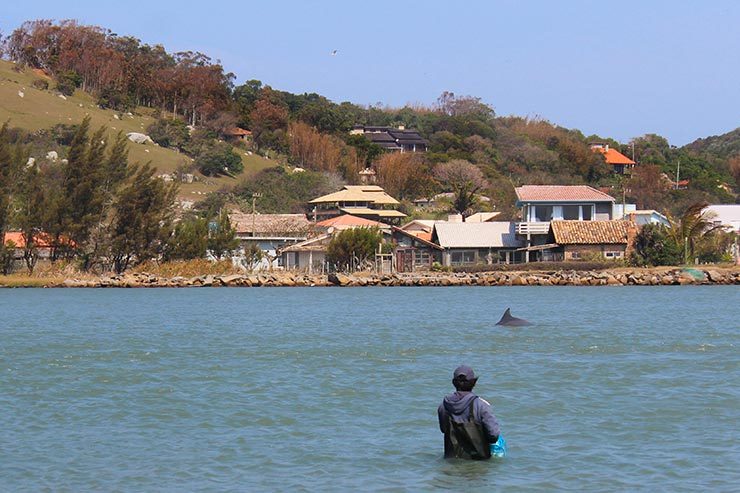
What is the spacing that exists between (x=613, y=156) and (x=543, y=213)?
2231 inches

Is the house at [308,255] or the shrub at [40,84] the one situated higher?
the shrub at [40,84]

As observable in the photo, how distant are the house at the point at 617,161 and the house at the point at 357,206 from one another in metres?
44.6

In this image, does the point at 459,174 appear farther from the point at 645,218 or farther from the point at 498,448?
the point at 498,448

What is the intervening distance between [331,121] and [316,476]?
10755 centimetres

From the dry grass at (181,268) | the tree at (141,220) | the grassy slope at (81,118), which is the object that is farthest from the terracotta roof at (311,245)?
the grassy slope at (81,118)

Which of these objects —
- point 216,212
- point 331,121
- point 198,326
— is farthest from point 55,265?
point 331,121

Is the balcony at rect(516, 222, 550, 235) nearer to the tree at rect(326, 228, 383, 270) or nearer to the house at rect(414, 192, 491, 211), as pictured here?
the tree at rect(326, 228, 383, 270)

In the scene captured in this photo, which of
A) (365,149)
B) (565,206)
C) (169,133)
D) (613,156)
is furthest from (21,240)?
(613,156)

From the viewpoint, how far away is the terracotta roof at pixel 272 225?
7138 centimetres

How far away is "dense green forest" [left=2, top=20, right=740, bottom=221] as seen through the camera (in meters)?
98.9

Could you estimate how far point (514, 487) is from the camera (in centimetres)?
1178

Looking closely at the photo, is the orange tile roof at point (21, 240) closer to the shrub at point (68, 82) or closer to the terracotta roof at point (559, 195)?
the terracotta roof at point (559, 195)

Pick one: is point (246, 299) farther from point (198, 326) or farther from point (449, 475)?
point (449, 475)

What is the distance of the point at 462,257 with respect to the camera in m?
66.6
